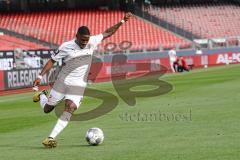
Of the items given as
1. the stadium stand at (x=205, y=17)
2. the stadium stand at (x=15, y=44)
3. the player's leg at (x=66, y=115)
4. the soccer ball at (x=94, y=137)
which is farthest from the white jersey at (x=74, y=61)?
the stadium stand at (x=205, y=17)

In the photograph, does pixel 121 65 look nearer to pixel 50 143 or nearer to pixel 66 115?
pixel 66 115

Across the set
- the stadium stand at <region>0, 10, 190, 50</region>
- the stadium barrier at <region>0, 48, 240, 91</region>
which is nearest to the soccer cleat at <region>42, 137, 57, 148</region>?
the stadium barrier at <region>0, 48, 240, 91</region>

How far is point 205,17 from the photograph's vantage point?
65375 millimetres

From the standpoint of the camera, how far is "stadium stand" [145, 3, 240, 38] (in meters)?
62.3

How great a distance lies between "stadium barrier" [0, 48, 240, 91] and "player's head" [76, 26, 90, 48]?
22.3 metres

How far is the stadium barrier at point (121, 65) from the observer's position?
3472 centimetres

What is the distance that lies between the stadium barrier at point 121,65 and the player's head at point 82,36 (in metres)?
22.3

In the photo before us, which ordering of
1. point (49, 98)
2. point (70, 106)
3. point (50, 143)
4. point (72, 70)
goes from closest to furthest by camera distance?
point (50, 143) < point (70, 106) < point (72, 70) < point (49, 98)

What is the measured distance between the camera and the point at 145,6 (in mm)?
63344

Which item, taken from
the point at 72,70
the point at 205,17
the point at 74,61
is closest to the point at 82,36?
the point at 74,61

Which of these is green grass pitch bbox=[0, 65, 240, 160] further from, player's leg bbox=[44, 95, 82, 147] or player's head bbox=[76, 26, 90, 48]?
player's head bbox=[76, 26, 90, 48]

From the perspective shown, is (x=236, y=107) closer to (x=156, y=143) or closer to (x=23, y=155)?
(x=156, y=143)

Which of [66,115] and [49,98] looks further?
[49,98]

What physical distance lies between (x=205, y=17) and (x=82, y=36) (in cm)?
5488
